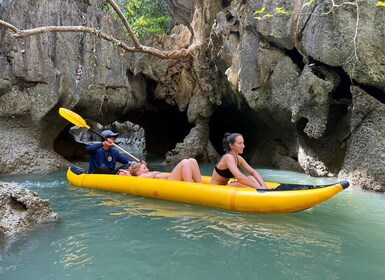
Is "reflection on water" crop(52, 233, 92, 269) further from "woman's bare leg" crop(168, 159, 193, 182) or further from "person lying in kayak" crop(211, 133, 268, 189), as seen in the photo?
"person lying in kayak" crop(211, 133, 268, 189)

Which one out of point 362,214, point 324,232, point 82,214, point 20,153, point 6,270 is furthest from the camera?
point 20,153

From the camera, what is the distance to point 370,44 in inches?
241

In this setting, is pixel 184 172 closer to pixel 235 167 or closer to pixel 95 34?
pixel 235 167

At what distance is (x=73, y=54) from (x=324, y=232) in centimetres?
849

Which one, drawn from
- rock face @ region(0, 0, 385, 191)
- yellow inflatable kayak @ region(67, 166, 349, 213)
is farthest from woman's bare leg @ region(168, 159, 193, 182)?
rock face @ region(0, 0, 385, 191)

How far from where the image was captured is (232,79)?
9.78 m

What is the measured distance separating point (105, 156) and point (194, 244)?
386 centimetres

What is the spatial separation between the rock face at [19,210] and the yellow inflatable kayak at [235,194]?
5.60 feet

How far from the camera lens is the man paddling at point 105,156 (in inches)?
251

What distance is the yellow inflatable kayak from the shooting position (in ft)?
13.2

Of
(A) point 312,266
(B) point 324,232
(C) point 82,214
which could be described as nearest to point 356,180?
(B) point 324,232

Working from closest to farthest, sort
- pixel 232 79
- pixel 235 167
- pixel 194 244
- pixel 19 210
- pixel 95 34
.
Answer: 1. pixel 194 244
2. pixel 19 210
3. pixel 235 167
4. pixel 95 34
5. pixel 232 79

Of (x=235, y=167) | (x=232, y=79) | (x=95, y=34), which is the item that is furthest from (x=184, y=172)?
(x=232, y=79)

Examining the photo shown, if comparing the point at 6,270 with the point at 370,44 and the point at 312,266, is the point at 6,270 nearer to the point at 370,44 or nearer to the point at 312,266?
the point at 312,266
